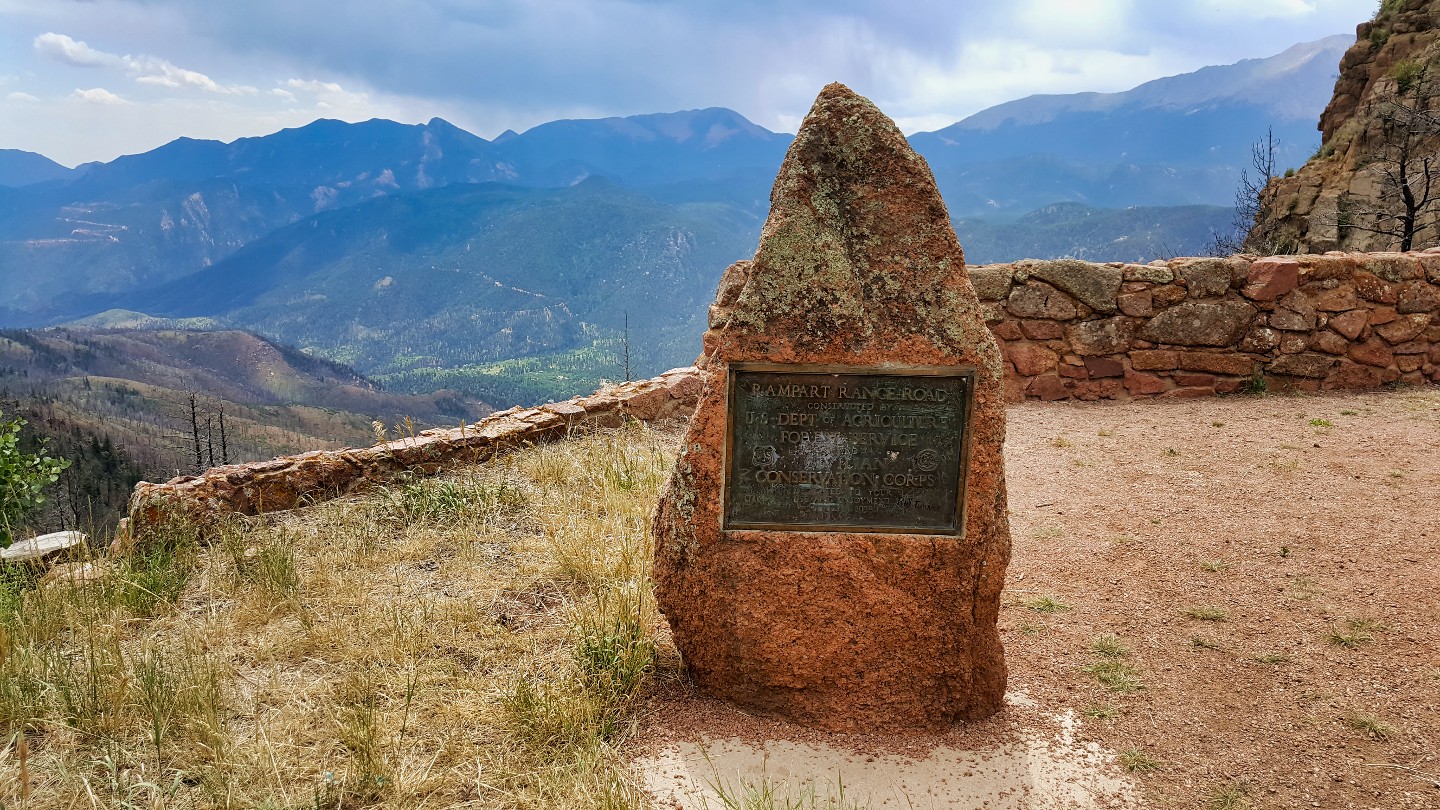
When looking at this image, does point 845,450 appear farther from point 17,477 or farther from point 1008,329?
point 17,477

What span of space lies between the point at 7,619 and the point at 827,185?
396cm

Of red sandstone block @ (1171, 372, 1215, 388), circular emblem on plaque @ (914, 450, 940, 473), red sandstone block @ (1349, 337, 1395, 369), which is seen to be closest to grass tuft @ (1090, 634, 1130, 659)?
circular emblem on plaque @ (914, 450, 940, 473)

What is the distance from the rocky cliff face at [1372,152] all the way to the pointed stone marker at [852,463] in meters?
18.5

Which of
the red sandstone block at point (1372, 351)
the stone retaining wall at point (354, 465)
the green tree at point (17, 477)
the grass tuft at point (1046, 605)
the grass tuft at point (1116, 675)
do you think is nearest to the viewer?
the grass tuft at point (1116, 675)

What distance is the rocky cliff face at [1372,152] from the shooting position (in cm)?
1745

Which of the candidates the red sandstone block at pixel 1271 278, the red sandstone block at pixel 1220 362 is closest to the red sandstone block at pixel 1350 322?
the red sandstone block at pixel 1271 278

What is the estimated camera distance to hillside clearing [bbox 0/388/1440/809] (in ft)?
8.34

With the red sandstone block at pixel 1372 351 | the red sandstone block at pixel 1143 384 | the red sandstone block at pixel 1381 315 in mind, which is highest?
the red sandstone block at pixel 1381 315

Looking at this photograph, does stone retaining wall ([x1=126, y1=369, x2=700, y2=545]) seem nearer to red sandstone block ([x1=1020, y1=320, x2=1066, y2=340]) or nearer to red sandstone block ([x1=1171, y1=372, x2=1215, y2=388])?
red sandstone block ([x1=1020, y1=320, x2=1066, y2=340])

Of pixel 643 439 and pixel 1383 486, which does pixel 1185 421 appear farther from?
pixel 643 439

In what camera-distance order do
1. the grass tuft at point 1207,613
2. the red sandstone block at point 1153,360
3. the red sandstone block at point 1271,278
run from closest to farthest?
the grass tuft at point 1207,613
the red sandstone block at point 1271,278
the red sandstone block at point 1153,360

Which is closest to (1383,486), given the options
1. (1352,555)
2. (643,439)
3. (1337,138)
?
(1352,555)

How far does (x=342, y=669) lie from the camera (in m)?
3.28

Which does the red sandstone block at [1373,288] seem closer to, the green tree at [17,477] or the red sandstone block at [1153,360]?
the red sandstone block at [1153,360]
